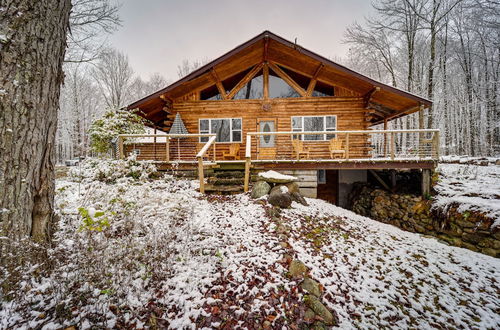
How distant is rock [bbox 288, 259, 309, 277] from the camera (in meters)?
3.26

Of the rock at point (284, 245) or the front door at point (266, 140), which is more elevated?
the front door at point (266, 140)

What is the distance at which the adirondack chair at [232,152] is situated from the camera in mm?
11086

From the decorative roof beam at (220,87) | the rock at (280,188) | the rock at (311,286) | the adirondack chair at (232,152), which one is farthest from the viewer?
the decorative roof beam at (220,87)

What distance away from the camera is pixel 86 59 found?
39.3ft

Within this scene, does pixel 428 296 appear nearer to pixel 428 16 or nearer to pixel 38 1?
pixel 38 1

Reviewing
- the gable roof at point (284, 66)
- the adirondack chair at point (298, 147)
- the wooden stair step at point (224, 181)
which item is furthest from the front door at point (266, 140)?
the wooden stair step at point (224, 181)

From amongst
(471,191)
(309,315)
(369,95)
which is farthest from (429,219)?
(309,315)

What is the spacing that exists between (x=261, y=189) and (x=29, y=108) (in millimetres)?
5084

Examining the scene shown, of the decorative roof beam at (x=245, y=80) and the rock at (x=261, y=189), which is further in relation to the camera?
the decorative roof beam at (x=245, y=80)

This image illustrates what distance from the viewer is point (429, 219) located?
7016 millimetres

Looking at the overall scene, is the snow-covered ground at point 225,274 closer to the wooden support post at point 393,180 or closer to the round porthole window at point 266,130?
the wooden support post at point 393,180

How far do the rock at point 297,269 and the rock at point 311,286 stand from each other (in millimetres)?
131

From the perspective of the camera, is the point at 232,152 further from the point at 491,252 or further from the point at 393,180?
the point at 491,252

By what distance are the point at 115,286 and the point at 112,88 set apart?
3077cm
